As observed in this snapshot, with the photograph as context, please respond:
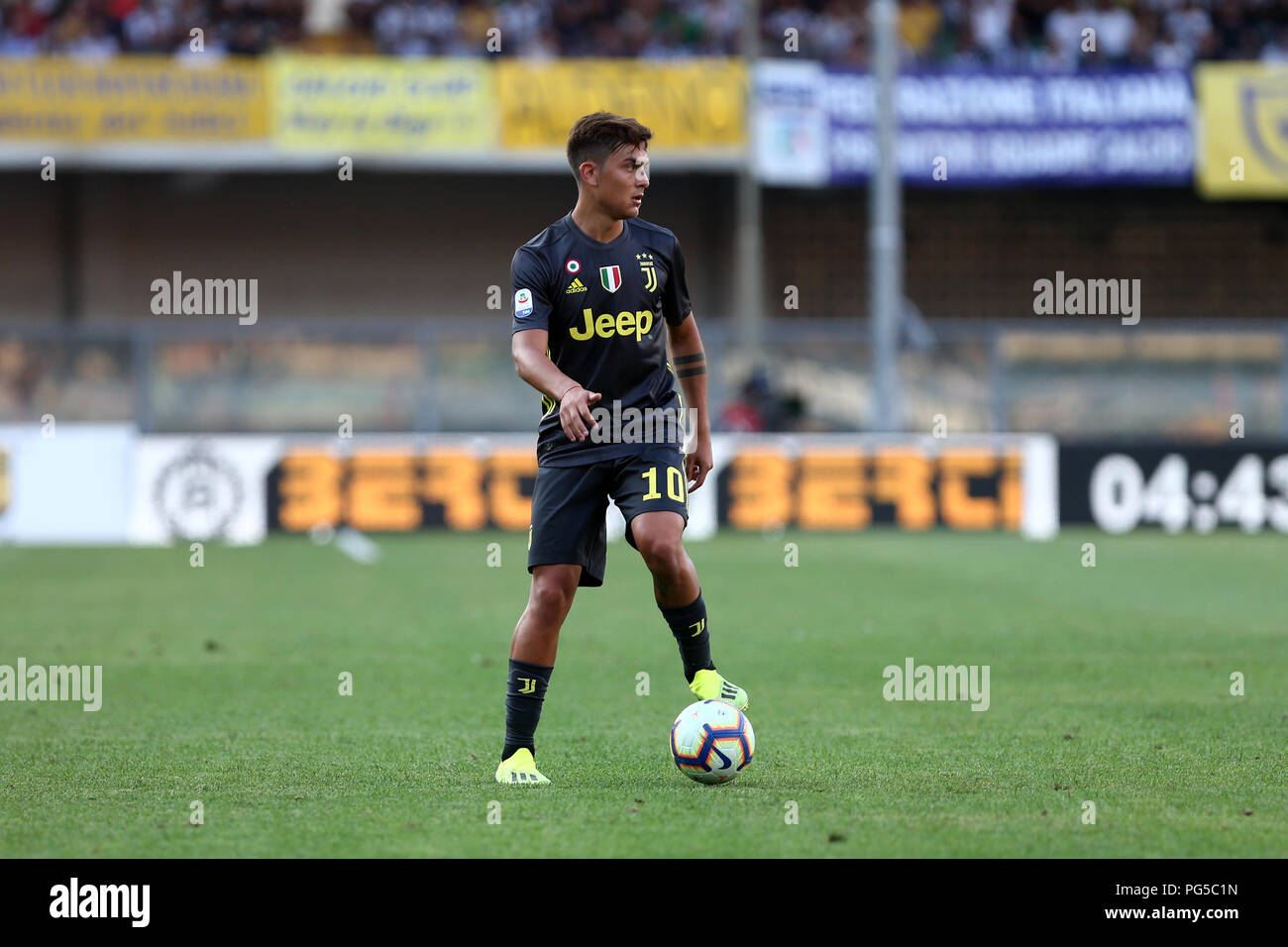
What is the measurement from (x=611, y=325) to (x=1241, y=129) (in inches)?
871

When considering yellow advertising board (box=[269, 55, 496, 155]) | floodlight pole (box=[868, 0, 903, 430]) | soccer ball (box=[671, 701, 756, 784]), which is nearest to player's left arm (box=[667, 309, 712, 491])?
soccer ball (box=[671, 701, 756, 784])

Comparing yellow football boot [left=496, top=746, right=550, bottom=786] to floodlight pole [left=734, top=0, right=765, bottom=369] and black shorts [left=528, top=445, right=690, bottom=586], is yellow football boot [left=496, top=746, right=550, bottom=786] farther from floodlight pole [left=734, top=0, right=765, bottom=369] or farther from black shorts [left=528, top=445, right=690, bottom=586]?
floodlight pole [left=734, top=0, right=765, bottom=369]

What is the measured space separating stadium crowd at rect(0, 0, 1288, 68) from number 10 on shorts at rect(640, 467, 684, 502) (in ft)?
68.2

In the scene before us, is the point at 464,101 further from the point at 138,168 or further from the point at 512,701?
the point at 512,701

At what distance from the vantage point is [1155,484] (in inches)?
826

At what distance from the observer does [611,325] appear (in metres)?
6.44

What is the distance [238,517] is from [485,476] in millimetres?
2748

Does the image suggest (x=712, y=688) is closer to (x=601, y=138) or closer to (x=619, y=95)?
(x=601, y=138)

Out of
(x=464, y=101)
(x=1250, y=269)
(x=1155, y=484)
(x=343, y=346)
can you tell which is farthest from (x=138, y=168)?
(x=1250, y=269)

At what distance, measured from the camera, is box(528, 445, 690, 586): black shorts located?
635cm

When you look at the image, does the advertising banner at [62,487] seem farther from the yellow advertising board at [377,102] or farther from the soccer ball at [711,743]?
the soccer ball at [711,743]

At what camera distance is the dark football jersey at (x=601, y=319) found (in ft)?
20.9
